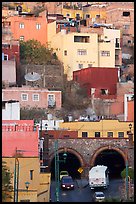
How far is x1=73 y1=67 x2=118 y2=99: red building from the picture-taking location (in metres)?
43.2

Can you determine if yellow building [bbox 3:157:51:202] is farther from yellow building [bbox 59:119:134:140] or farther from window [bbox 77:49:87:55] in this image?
window [bbox 77:49:87:55]

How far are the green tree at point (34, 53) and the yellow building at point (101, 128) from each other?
9845mm

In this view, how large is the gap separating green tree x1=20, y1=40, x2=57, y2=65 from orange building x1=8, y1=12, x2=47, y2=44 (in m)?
1.81

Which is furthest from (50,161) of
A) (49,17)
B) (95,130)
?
(49,17)

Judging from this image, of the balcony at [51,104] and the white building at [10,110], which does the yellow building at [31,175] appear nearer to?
the white building at [10,110]

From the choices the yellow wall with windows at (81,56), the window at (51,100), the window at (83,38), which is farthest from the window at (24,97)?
the window at (83,38)

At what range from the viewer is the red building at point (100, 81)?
43156mm

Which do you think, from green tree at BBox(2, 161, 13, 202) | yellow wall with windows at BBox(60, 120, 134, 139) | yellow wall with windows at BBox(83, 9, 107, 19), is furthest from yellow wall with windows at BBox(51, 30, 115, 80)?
green tree at BBox(2, 161, 13, 202)

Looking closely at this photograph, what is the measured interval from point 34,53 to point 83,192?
17.4 meters

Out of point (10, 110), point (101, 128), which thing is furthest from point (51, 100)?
point (10, 110)

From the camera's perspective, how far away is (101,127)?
3725 cm

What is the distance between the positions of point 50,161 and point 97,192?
529 centimetres

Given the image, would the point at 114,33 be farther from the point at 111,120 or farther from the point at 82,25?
the point at 111,120

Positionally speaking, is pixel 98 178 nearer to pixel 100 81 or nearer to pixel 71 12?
pixel 100 81
